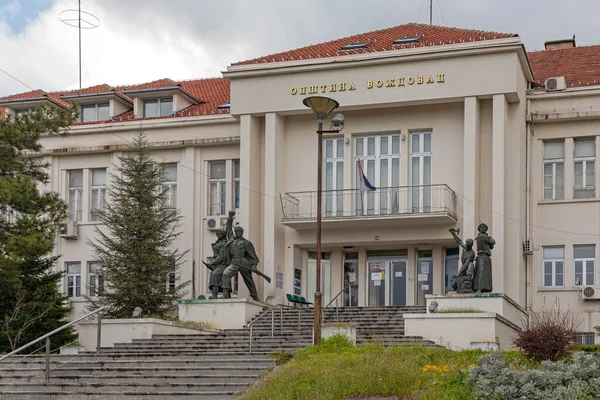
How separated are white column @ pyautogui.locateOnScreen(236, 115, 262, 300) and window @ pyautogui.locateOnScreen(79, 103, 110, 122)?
800 centimetres

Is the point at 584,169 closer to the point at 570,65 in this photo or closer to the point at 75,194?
the point at 570,65

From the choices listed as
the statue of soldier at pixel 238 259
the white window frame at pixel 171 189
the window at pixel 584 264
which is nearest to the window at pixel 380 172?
the statue of soldier at pixel 238 259

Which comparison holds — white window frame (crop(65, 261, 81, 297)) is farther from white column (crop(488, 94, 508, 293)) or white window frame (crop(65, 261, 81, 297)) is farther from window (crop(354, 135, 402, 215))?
white column (crop(488, 94, 508, 293))

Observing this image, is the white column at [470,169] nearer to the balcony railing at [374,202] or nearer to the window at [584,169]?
the balcony railing at [374,202]

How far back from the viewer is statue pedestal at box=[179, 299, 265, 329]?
3083 cm

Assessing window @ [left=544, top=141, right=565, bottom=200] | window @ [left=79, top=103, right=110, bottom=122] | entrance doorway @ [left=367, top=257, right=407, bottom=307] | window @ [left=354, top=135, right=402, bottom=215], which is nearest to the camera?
window @ [left=354, top=135, right=402, bottom=215]

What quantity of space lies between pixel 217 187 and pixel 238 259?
6992 millimetres

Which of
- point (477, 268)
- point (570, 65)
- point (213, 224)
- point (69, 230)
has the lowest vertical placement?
point (477, 268)

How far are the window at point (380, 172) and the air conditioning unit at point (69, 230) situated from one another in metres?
10.9

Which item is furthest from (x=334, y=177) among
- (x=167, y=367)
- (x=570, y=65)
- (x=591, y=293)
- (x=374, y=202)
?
(x=167, y=367)

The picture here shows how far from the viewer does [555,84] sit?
34.9 metres

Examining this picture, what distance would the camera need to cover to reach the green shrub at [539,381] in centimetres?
1633

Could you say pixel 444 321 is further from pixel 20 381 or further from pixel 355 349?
pixel 20 381

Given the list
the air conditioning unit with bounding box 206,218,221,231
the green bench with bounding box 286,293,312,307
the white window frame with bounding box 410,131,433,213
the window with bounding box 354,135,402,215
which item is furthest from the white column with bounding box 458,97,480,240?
the air conditioning unit with bounding box 206,218,221,231
